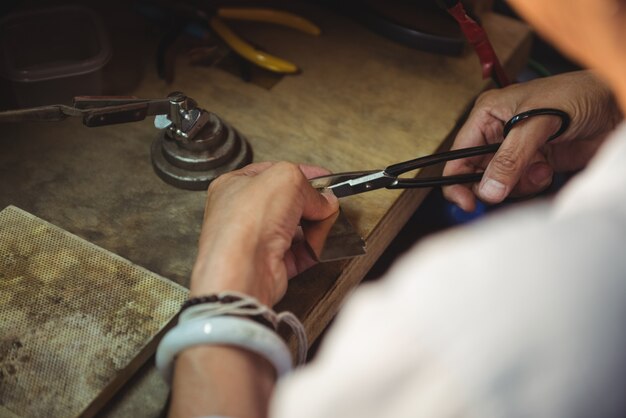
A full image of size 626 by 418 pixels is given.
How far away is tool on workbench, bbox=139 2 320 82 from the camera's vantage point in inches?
42.5

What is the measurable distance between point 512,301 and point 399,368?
0.08m

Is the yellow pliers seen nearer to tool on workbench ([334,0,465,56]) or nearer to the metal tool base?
tool on workbench ([334,0,465,56])

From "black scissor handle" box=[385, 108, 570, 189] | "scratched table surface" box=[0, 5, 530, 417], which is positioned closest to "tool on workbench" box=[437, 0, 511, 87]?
"scratched table surface" box=[0, 5, 530, 417]

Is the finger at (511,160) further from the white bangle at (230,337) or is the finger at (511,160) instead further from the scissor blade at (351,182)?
the white bangle at (230,337)

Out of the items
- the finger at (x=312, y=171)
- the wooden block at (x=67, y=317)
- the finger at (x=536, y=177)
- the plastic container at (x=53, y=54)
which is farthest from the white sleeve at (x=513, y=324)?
the plastic container at (x=53, y=54)

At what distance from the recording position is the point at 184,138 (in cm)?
87

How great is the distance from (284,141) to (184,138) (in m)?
0.17

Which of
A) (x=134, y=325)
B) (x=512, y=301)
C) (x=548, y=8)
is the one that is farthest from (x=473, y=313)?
(x=134, y=325)

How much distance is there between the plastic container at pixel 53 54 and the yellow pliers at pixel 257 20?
0.64ft

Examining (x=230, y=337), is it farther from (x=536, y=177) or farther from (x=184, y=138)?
(x=536, y=177)

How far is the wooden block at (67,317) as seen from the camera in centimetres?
65

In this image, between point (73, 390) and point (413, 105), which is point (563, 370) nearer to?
point (73, 390)

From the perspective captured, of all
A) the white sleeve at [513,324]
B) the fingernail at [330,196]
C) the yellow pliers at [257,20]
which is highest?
the white sleeve at [513,324]

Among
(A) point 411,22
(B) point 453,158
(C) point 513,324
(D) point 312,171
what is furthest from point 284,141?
(C) point 513,324
